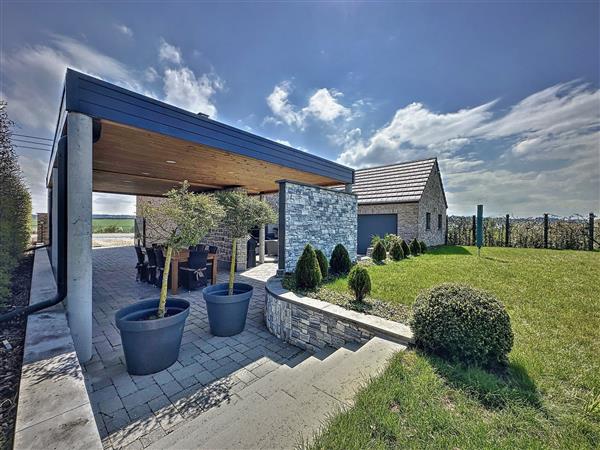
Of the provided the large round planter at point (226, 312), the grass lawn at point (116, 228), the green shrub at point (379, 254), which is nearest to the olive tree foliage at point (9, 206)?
the large round planter at point (226, 312)

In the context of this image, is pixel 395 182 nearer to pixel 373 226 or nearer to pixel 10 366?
pixel 373 226

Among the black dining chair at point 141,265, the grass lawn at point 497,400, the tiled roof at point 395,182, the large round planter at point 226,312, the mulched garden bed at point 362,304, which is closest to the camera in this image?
the grass lawn at point 497,400

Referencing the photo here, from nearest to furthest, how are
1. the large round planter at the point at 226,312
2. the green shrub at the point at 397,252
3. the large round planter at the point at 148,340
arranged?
the large round planter at the point at 148,340, the large round planter at the point at 226,312, the green shrub at the point at 397,252

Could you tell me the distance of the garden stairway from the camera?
1.67m

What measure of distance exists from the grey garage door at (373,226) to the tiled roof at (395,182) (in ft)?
2.65

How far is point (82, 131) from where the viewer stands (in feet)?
10.3

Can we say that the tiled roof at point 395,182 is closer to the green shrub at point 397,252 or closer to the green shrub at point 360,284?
the green shrub at point 397,252

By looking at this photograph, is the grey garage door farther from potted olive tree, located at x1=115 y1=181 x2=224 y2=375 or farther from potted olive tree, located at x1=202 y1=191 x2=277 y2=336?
potted olive tree, located at x1=115 y1=181 x2=224 y2=375

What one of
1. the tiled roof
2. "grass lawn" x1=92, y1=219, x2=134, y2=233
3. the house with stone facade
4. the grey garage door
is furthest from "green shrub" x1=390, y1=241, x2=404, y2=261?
"grass lawn" x1=92, y1=219, x2=134, y2=233

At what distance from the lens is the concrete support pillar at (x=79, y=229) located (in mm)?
3107

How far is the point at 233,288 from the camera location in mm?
4469

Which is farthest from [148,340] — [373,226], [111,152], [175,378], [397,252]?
[373,226]

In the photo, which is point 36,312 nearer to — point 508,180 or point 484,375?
point 484,375

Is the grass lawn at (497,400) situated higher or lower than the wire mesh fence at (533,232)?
lower
